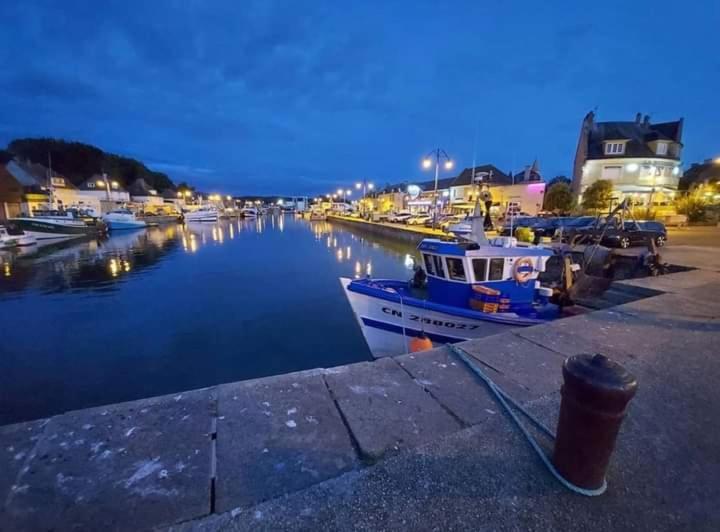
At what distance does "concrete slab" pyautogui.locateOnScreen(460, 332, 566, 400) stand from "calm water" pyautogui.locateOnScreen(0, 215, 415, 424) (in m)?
5.54

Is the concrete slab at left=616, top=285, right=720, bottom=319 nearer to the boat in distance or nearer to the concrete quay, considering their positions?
the boat in distance

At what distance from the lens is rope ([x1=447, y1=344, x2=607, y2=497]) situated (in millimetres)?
1798

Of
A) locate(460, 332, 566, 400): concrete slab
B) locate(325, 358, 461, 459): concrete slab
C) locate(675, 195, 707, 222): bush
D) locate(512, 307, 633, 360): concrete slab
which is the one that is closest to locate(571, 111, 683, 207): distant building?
locate(675, 195, 707, 222): bush

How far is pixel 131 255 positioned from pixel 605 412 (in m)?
30.7

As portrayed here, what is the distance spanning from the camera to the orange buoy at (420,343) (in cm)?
748

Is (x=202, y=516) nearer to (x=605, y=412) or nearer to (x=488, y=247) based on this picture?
(x=605, y=412)

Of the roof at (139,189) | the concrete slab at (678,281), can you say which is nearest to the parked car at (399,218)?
the concrete slab at (678,281)

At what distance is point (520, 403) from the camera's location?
260cm

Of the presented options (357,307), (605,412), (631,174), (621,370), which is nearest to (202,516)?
(605,412)

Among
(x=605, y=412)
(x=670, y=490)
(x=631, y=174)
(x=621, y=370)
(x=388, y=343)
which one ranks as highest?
(x=631, y=174)

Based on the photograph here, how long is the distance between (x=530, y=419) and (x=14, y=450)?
3.44m

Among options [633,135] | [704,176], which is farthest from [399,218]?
[704,176]

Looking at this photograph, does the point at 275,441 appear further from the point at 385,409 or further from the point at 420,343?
the point at 420,343

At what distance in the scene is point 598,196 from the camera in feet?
103
